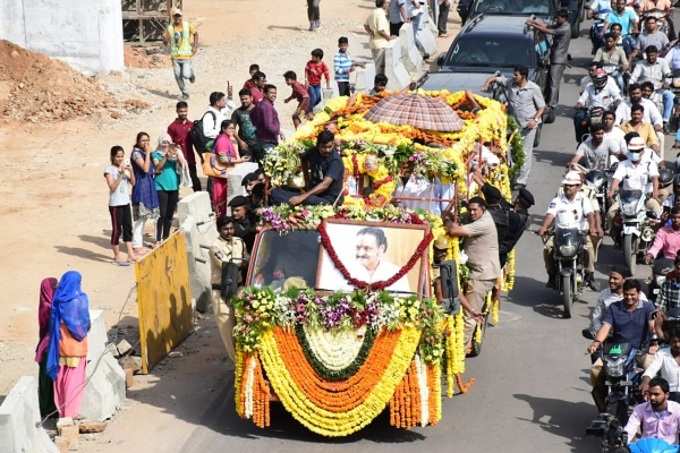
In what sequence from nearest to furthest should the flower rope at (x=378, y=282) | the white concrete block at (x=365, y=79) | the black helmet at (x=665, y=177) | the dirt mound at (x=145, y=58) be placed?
1. the flower rope at (x=378, y=282)
2. the black helmet at (x=665, y=177)
3. the white concrete block at (x=365, y=79)
4. the dirt mound at (x=145, y=58)

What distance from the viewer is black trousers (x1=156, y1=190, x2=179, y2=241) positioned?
62.6 feet

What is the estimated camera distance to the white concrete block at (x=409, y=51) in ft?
99.0

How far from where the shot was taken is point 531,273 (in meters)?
18.9

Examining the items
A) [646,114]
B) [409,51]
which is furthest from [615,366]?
[409,51]

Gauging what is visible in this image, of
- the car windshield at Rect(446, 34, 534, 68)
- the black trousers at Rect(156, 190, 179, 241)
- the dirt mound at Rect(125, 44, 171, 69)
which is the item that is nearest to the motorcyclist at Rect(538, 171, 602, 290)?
the black trousers at Rect(156, 190, 179, 241)

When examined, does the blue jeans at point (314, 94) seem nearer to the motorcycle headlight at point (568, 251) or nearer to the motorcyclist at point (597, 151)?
the motorcyclist at point (597, 151)

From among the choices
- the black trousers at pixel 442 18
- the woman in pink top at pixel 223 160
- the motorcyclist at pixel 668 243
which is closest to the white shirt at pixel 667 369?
the motorcyclist at pixel 668 243

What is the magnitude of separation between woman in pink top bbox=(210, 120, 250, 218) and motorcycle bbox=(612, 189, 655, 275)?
5275 mm

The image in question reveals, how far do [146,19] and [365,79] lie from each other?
31.2 ft

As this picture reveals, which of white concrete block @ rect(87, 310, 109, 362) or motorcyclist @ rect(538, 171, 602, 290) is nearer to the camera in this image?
white concrete block @ rect(87, 310, 109, 362)

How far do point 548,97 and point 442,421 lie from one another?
13795mm

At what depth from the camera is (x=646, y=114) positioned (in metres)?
21.7

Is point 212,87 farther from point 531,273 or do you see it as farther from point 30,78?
point 531,273

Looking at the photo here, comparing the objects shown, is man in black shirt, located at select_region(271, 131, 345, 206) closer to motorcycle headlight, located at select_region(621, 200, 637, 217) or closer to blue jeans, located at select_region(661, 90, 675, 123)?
motorcycle headlight, located at select_region(621, 200, 637, 217)
